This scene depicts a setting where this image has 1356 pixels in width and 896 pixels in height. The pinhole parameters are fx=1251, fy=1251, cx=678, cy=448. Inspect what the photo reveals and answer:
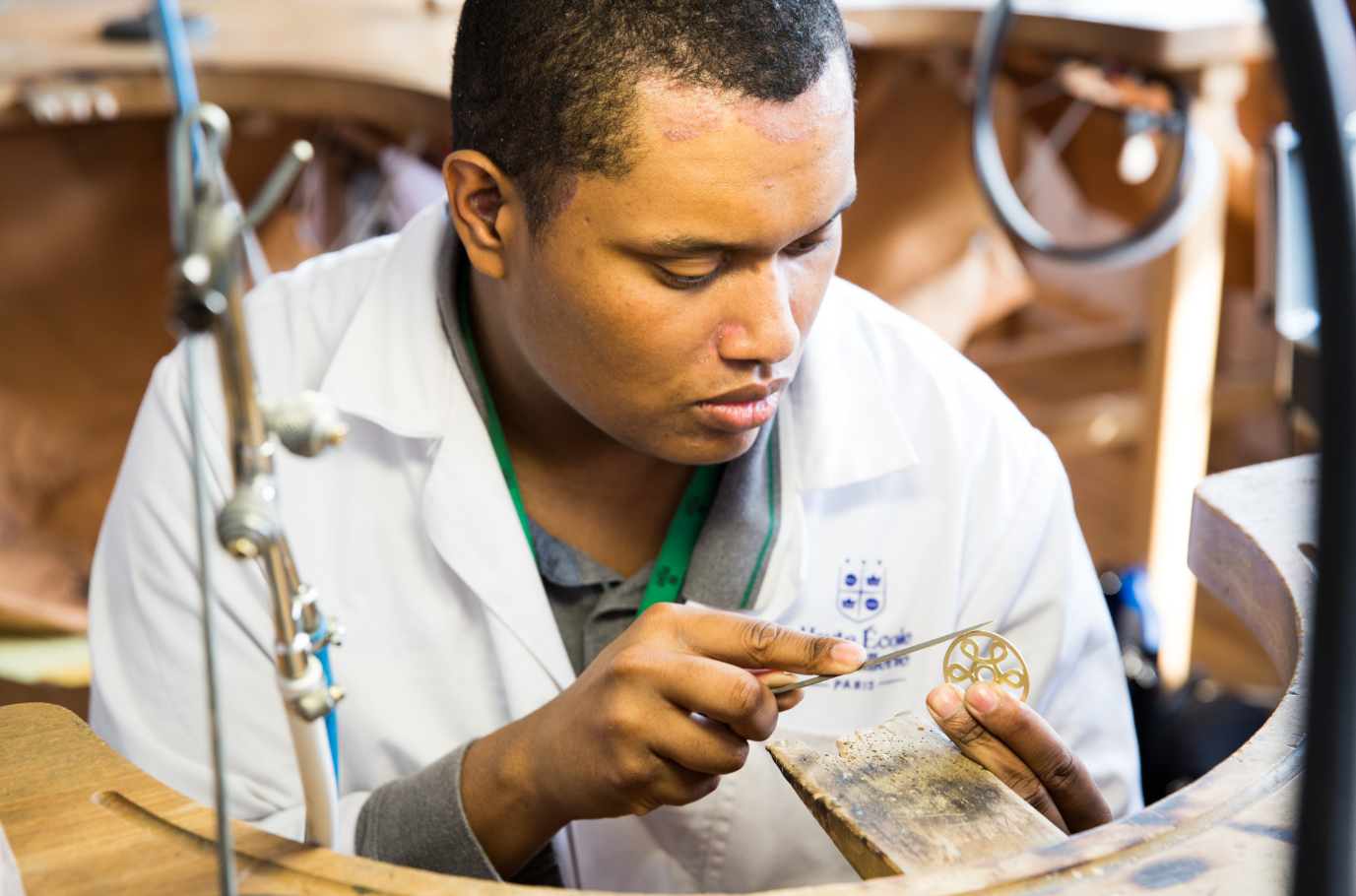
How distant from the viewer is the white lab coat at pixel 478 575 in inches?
37.4

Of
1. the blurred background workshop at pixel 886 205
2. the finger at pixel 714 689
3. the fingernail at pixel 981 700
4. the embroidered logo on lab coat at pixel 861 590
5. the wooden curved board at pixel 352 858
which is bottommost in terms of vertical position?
the wooden curved board at pixel 352 858

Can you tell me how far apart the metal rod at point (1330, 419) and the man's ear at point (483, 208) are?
22.7 inches

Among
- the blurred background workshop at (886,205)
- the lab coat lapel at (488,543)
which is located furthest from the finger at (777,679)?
the blurred background workshop at (886,205)

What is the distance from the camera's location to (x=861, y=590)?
1.03 metres

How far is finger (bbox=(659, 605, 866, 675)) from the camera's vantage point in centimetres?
67

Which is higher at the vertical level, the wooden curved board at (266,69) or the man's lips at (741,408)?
the wooden curved board at (266,69)

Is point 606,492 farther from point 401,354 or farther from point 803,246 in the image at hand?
point 803,246

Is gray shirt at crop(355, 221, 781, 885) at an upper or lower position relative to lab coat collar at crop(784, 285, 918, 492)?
lower

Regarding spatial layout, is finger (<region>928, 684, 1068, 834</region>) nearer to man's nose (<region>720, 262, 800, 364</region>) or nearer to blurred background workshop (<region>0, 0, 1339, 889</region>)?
man's nose (<region>720, 262, 800, 364</region>)

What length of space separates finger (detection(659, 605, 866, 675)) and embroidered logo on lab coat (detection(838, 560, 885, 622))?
1.07ft

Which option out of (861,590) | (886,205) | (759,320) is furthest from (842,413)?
(886,205)

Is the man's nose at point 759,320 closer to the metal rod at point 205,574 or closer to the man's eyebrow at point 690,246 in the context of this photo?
the man's eyebrow at point 690,246

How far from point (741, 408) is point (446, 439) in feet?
0.86

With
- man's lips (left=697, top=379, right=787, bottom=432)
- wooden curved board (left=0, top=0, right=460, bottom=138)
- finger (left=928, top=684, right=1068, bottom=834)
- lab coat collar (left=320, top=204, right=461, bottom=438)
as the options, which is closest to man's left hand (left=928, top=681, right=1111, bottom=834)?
finger (left=928, top=684, right=1068, bottom=834)
